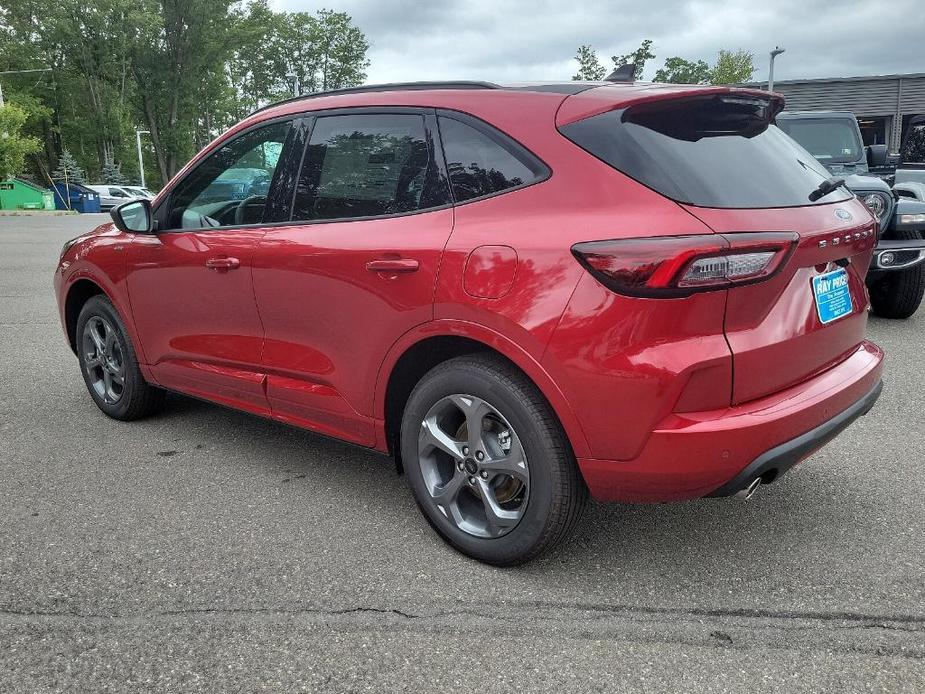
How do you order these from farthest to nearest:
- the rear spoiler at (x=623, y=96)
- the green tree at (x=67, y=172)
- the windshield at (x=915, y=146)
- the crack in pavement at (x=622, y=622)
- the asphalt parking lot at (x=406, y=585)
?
1. the green tree at (x=67, y=172)
2. the windshield at (x=915, y=146)
3. the rear spoiler at (x=623, y=96)
4. the crack in pavement at (x=622, y=622)
5. the asphalt parking lot at (x=406, y=585)

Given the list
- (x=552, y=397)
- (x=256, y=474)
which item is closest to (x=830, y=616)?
(x=552, y=397)

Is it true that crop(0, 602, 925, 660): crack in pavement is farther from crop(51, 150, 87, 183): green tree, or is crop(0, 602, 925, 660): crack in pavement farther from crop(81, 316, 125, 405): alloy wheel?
crop(51, 150, 87, 183): green tree

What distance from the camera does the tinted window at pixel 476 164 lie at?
277 cm

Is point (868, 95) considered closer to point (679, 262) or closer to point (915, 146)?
point (915, 146)

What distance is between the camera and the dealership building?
36.5 meters

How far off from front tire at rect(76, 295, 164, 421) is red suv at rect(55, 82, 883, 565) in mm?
1136

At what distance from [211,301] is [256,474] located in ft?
2.74

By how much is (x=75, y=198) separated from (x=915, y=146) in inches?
1716

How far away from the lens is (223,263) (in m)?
3.65

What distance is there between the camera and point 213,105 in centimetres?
5978

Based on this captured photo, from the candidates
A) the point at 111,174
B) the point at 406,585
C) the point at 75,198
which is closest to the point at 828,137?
the point at 406,585

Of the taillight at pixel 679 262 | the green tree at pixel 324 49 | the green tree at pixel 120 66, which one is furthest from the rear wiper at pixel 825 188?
the green tree at pixel 324 49

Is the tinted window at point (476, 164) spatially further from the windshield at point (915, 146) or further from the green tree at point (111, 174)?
the green tree at point (111, 174)

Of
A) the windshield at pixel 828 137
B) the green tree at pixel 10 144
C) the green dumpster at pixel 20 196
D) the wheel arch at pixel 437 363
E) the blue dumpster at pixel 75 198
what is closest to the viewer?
the wheel arch at pixel 437 363
